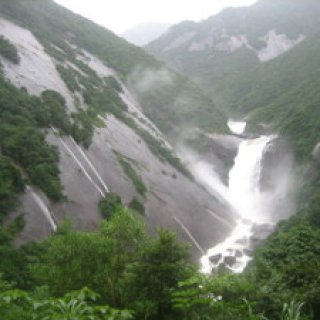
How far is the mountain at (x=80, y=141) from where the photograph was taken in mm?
28562

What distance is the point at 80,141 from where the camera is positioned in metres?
36.5

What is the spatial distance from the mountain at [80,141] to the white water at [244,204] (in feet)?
4.75

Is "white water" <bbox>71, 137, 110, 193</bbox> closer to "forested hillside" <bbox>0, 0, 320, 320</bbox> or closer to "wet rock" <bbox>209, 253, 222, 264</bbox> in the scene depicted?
"forested hillside" <bbox>0, 0, 320, 320</bbox>

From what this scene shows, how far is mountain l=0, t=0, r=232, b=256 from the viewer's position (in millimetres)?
28562

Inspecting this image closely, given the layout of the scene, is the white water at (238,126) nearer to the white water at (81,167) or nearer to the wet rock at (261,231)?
the wet rock at (261,231)

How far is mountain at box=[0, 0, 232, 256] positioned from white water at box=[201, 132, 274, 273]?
1448 millimetres

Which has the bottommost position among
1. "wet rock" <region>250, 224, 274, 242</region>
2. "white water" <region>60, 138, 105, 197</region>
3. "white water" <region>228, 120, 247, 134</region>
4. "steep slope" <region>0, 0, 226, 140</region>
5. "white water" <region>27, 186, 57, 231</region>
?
"wet rock" <region>250, 224, 274, 242</region>

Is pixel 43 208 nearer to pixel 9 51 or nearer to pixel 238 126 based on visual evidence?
pixel 9 51

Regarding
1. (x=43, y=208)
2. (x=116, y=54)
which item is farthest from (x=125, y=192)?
(x=116, y=54)

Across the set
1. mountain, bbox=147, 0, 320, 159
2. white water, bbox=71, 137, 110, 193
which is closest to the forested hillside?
white water, bbox=71, 137, 110, 193

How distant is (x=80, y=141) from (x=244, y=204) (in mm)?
25836

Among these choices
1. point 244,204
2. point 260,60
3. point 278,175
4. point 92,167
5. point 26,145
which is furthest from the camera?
point 260,60

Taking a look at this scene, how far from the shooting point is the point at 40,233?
25.2 meters

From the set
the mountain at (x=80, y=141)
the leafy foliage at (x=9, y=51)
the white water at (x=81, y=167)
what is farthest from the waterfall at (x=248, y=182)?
the leafy foliage at (x=9, y=51)
